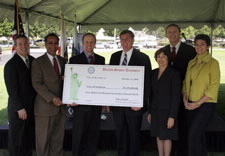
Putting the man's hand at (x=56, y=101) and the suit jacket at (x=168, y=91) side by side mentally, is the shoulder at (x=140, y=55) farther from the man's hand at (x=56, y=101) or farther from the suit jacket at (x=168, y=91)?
the man's hand at (x=56, y=101)

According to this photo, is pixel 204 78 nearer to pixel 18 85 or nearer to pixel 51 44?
pixel 51 44

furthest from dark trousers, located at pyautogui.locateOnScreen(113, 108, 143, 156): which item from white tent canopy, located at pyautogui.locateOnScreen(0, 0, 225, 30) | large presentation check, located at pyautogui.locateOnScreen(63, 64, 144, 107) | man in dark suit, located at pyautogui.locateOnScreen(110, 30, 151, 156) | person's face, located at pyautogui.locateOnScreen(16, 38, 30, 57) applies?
white tent canopy, located at pyautogui.locateOnScreen(0, 0, 225, 30)

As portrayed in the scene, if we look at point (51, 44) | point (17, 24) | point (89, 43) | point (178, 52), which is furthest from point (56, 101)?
point (178, 52)

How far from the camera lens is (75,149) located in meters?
3.07

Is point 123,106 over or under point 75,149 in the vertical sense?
over

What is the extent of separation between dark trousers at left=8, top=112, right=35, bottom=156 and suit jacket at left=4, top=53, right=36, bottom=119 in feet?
0.35

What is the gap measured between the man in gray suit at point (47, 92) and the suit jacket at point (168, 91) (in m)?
1.18

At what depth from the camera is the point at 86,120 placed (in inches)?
119

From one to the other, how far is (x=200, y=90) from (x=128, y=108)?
0.84 meters

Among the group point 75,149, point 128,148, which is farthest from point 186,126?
point 75,149

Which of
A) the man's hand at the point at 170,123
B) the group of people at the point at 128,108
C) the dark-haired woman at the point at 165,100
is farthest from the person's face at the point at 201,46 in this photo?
the man's hand at the point at 170,123

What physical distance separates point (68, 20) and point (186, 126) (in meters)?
4.75

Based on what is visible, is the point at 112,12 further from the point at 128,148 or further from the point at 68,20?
the point at 128,148

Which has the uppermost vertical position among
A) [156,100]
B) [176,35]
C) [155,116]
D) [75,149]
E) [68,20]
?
[68,20]
